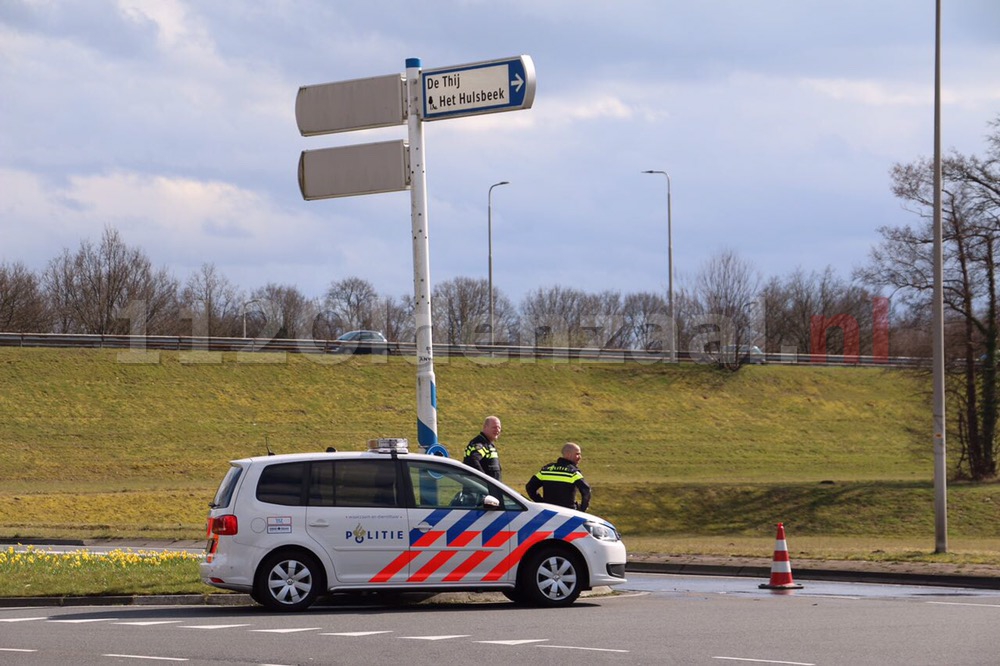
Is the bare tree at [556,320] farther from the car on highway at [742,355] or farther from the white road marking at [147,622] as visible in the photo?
the white road marking at [147,622]

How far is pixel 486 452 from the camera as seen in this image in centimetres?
1588

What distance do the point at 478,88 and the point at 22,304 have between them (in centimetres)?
6415

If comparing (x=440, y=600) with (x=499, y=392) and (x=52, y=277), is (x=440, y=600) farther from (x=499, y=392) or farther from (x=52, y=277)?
(x=52, y=277)

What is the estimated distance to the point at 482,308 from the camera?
9469cm

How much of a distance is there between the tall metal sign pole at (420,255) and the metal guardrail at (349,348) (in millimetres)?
39042

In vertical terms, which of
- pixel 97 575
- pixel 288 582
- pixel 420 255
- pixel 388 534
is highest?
pixel 420 255

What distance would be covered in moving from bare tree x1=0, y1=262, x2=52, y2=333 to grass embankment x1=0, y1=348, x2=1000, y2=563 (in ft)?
63.5

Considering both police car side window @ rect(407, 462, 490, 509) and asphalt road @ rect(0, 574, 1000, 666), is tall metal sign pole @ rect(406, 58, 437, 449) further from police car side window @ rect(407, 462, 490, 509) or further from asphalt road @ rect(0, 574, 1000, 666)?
asphalt road @ rect(0, 574, 1000, 666)

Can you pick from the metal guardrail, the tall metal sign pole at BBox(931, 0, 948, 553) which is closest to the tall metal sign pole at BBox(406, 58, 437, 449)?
the tall metal sign pole at BBox(931, 0, 948, 553)

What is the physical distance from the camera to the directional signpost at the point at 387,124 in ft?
48.9

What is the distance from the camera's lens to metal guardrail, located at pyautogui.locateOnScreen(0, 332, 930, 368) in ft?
183

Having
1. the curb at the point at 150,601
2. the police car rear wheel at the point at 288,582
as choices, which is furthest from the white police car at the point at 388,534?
Result: the curb at the point at 150,601

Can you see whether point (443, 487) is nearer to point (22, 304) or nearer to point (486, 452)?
point (486, 452)

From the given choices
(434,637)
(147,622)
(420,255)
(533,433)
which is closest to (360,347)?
(533,433)
